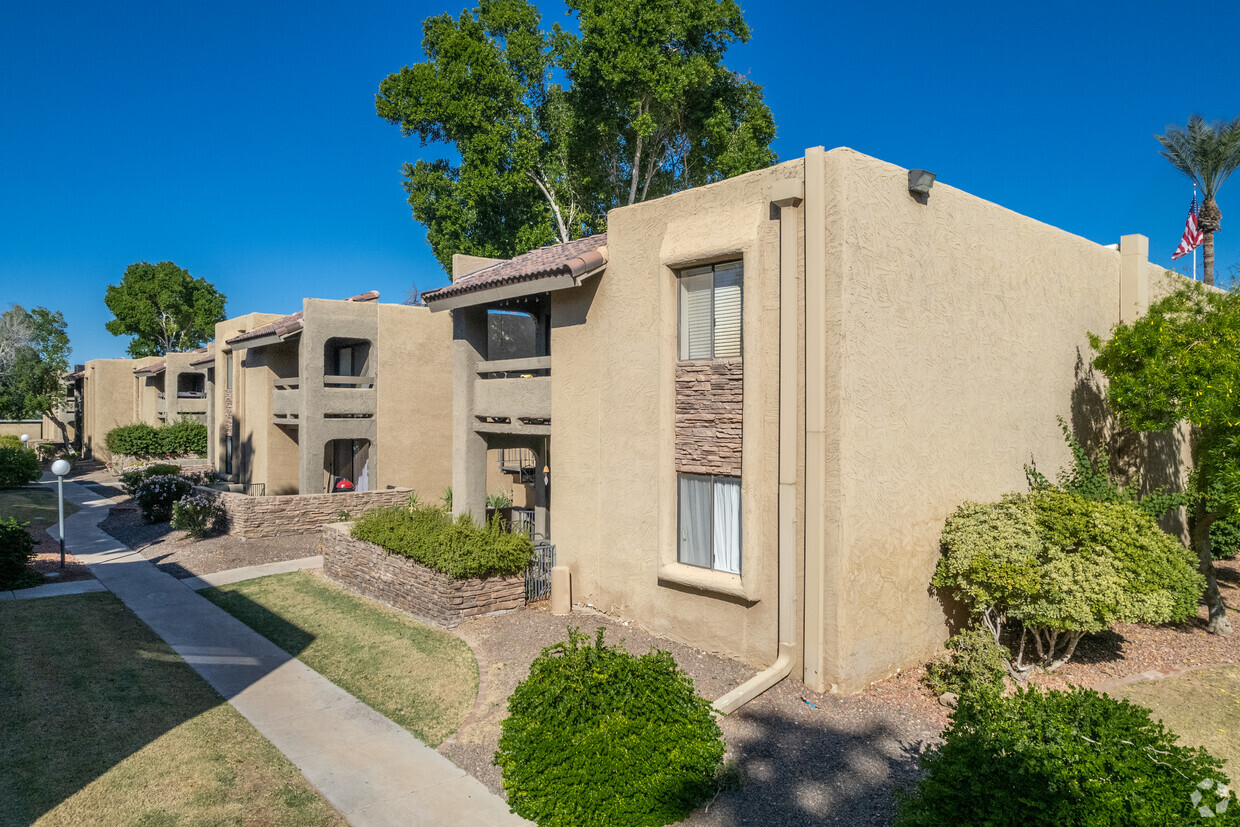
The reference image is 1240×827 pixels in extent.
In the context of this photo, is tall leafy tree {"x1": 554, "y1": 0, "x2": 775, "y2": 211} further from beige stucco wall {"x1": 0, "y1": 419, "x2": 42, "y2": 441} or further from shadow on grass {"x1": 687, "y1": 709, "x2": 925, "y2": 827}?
beige stucco wall {"x1": 0, "y1": 419, "x2": 42, "y2": 441}

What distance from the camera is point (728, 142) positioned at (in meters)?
26.9

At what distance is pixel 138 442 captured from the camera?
35.3m

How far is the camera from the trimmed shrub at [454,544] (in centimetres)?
1212

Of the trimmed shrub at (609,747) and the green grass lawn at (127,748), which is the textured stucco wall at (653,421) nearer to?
the trimmed shrub at (609,747)

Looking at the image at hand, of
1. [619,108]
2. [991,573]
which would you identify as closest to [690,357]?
[991,573]

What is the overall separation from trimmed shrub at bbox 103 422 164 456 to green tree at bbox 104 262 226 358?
98.9 ft

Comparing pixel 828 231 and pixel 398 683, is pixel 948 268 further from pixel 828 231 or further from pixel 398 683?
pixel 398 683

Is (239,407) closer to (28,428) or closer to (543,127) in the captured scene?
(543,127)

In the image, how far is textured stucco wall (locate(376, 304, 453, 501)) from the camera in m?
21.8

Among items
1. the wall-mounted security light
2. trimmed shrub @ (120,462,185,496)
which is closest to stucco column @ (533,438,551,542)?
the wall-mounted security light

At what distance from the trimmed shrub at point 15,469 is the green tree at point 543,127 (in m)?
20.4

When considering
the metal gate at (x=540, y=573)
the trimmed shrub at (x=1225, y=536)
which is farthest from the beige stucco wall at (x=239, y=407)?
the trimmed shrub at (x=1225, y=536)

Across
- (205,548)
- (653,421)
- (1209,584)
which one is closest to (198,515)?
(205,548)

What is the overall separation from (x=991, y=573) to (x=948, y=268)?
4293mm
